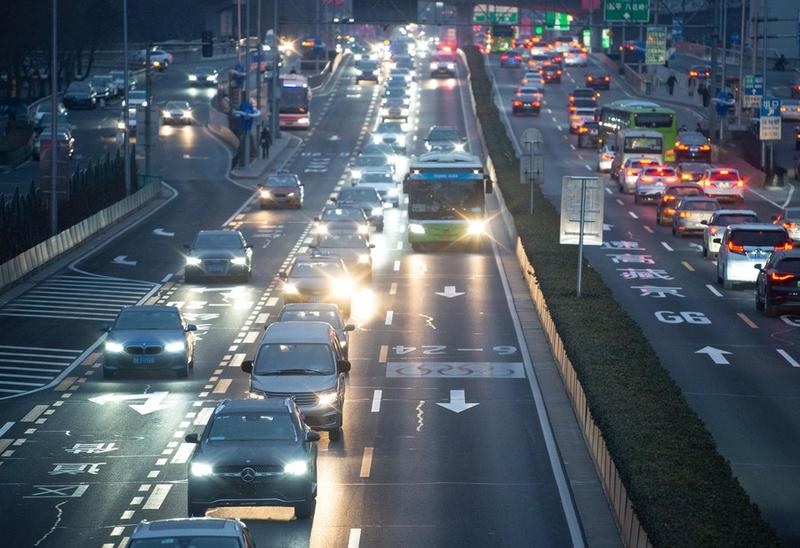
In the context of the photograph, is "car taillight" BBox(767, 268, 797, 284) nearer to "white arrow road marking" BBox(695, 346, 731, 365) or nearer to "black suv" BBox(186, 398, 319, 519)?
"white arrow road marking" BBox(695, 346, 731, 365)

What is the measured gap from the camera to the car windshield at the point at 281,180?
71.9 meters

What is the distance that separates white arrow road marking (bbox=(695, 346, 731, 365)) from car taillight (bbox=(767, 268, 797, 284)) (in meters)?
4.75

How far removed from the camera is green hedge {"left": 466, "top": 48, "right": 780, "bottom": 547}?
61.6 ft

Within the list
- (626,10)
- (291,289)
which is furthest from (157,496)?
(626,10)

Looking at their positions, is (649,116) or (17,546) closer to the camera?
(17,546)

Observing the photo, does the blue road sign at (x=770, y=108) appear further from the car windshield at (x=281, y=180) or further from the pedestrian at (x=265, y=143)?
the pedestrian at (x=265, y=143)

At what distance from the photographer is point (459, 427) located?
29.5 m

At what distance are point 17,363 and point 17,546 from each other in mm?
15947

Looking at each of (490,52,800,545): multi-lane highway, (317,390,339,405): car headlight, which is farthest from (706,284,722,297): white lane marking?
(317,390,339,405): car headlight

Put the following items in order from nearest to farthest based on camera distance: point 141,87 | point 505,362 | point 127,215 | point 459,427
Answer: point 459,427 → point 505,362 → point 127,215 → point 141,87

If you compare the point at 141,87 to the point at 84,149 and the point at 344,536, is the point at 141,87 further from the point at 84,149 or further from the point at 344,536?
the point at 344,536

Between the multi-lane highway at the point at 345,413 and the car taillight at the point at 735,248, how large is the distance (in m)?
6.30

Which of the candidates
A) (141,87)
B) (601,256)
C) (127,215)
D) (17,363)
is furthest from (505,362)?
(141,87)

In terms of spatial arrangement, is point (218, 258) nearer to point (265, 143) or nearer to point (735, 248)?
point (735, 248)
